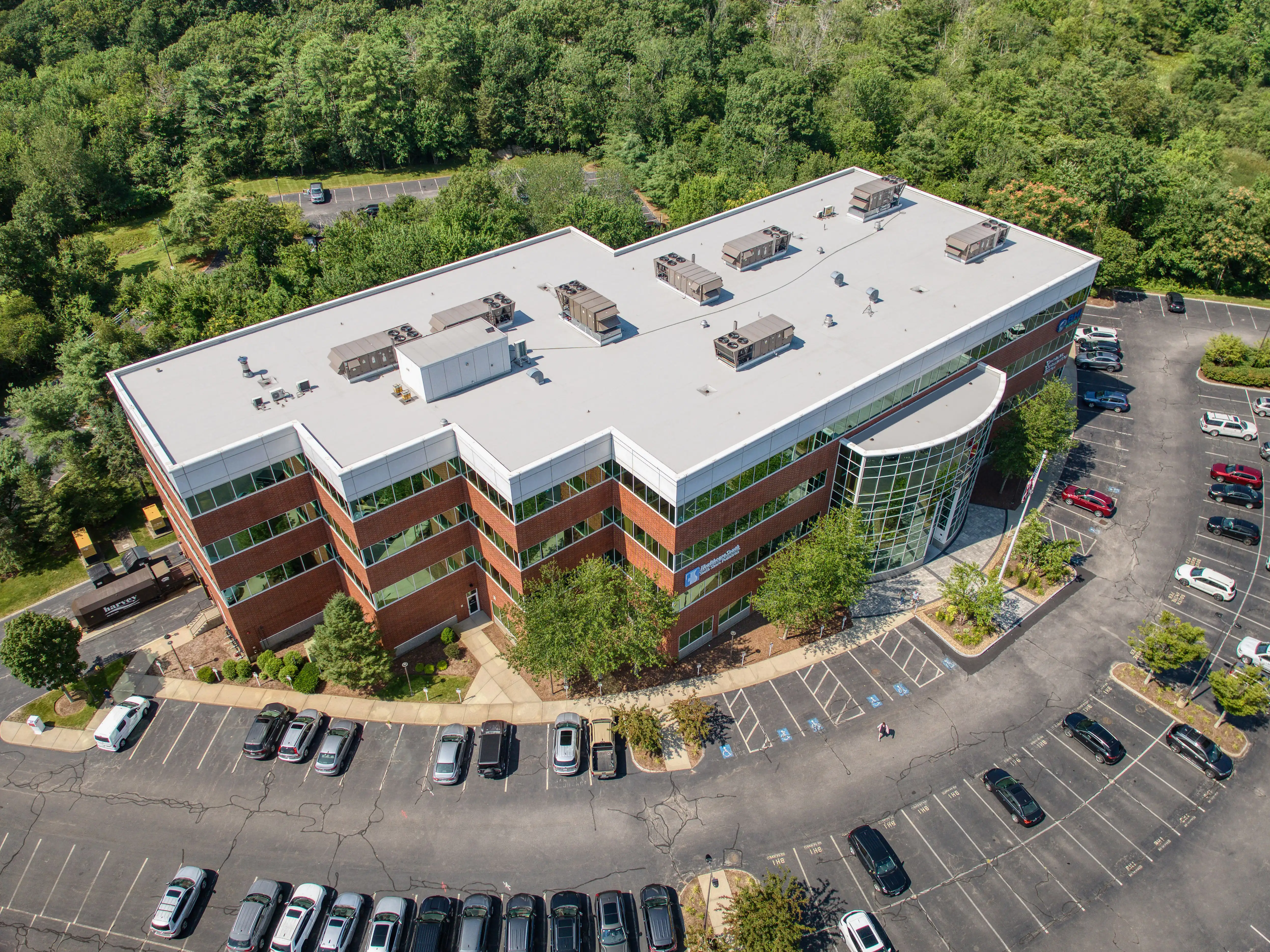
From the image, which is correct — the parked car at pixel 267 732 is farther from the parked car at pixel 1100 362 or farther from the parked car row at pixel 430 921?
the parked car at pixel 1100 362

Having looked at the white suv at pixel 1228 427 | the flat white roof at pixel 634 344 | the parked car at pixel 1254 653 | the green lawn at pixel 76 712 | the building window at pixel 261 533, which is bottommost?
the green lawn at pixel 76 712

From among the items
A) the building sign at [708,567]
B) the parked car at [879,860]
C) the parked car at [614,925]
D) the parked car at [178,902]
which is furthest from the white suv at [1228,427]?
the parked car at [178,902]

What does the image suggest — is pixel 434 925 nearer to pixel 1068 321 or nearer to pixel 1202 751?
pixel 1202 751

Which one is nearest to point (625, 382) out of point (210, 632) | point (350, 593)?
point (350, 593)

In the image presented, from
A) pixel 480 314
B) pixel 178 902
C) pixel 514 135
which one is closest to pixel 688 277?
pixel 480 314

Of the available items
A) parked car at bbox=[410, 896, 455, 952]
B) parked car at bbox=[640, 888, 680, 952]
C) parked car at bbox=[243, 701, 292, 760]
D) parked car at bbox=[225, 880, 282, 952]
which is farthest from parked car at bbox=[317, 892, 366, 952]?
parked car at bbox=[640, 888, 680, 952]
